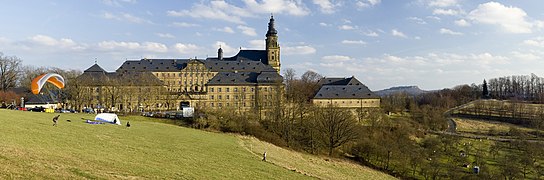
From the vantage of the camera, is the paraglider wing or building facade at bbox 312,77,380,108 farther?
building facade at bbox 312,77,380,108

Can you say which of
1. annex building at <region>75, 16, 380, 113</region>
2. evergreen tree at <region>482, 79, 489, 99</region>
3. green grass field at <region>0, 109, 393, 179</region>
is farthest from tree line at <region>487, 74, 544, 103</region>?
green grass field at <region>0, 109, 393, 179</region>

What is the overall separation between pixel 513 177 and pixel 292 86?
56.3 meters

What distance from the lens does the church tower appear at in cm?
9369

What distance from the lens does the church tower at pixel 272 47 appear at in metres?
93.7

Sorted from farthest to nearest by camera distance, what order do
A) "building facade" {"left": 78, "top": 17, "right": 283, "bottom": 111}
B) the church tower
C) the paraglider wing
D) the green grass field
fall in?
the church tower → "building facade" {"left": 78, "top": 17, "right": 283, "bottom": 111} → the paraglider wing → the green grass field

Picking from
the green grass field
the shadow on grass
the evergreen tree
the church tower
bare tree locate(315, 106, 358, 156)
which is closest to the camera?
the shadow on grass

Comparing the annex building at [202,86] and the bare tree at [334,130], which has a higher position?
the annex building at [202,86]

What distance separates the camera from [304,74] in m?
118

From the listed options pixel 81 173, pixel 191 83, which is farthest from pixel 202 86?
pixel 81 173

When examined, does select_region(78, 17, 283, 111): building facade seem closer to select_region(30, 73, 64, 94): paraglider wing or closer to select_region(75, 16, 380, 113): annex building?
select_region(75, 16, 380, 113): annex building

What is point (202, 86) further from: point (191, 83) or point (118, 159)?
point (118, 159)

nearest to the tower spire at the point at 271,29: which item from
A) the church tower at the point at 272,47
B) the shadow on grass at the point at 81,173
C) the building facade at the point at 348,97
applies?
the church tower at the point at 272,47

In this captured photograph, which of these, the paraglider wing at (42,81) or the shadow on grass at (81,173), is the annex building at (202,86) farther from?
the shadow on grass at (81,173)

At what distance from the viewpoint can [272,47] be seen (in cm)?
9394
